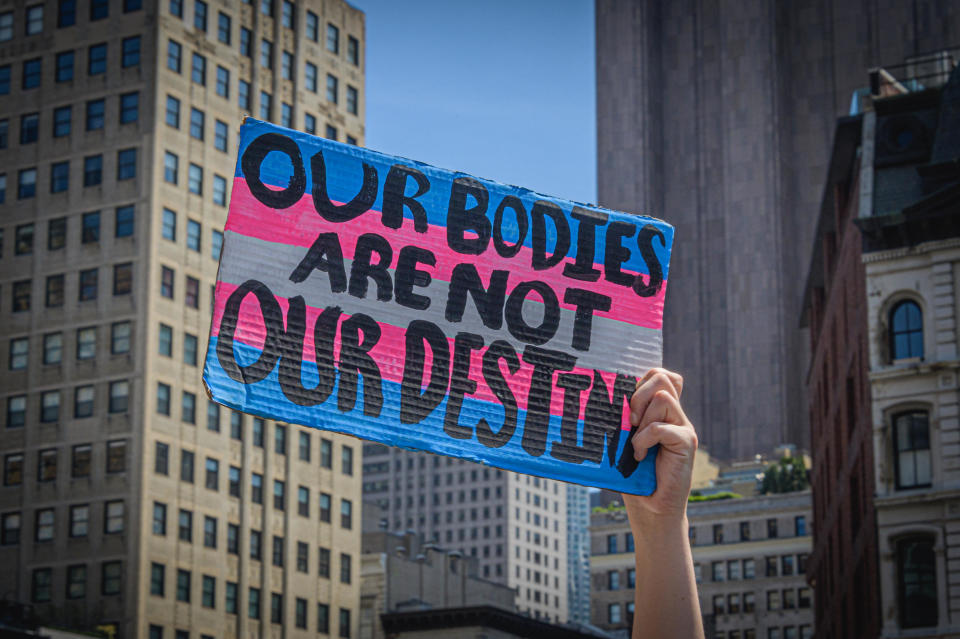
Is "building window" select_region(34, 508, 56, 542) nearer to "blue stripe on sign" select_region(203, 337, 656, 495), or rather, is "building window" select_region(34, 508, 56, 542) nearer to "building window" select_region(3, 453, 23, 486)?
"building window" select_region(3, 453, 23, 486)

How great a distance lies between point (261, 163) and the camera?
773 centimetres

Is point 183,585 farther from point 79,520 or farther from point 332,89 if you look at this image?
point 332,89

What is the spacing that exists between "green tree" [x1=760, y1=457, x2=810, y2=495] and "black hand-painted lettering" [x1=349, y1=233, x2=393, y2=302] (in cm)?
15333

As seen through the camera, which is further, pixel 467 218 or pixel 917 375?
pixel 917 375

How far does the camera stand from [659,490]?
8.20 metres

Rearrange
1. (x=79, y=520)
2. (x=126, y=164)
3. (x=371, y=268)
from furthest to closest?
(x=126, y=164) → (x=79, y=520) → (x=371, y=268)

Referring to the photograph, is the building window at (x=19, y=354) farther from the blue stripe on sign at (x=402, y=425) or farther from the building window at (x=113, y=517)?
the blue stripe on sign at (x=402, y=425)

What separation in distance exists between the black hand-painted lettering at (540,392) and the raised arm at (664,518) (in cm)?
42

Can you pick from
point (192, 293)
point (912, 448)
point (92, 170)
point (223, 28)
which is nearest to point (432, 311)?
point (912, 448)

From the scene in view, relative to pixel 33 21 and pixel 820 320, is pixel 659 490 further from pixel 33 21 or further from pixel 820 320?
pixel 33 21

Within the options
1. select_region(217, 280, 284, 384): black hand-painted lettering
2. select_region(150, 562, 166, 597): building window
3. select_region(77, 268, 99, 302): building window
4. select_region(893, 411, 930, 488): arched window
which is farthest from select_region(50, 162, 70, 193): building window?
select_region(217, 280, 284, 384): black hand-painted lettering

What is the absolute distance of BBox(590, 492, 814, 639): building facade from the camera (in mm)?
149875

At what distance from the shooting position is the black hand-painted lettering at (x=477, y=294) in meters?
8.04

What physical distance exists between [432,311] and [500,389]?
19.8 inches
